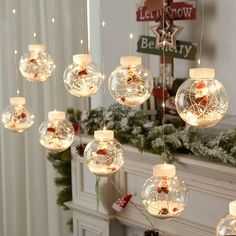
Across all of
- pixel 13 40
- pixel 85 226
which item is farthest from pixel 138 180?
pixel 13 40

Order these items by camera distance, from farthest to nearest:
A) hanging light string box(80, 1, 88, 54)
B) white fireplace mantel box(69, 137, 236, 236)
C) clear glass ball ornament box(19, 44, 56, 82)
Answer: hanging light string box(80, 1, 88, 54)
clear glass ball ornament box(19, 44, 56, 82)
white fireplace mantel box(69, 137, 236, 236)

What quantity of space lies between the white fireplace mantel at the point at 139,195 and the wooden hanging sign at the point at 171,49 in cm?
54

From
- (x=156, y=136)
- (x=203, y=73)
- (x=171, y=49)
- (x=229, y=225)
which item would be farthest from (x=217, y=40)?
(x=229, y=225)

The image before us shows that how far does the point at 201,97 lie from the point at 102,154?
1.81 feet

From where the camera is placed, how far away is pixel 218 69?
2.93 metres

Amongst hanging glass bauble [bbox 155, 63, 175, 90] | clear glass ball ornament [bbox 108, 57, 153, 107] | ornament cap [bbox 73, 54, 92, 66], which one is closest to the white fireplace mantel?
hanging glass bauble [bbox 155, 63, 175, 90]

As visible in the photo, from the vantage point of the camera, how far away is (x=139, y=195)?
3.05 meters

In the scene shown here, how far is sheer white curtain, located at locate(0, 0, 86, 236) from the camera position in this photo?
3.96 metres

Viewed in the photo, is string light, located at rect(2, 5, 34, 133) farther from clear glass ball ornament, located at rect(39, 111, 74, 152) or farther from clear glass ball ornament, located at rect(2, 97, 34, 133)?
clear glass ball ornament, located at rect(39, 111, 74, 152)

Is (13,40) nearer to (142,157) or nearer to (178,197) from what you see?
(142,157)

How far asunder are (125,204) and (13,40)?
5.52ft

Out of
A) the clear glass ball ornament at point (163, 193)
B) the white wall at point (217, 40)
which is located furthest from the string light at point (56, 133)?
the white wall at point (217, 40)

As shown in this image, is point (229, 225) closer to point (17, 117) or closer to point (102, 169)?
point (102, 169)

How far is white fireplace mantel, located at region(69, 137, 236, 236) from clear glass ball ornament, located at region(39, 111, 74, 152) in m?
0.46
